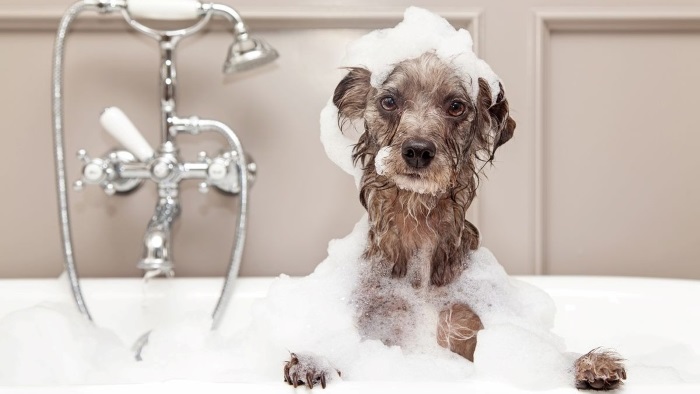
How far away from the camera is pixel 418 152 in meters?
0.79

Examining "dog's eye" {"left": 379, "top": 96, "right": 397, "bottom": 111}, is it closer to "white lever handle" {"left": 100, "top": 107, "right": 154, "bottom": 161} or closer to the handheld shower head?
the handheld shower head

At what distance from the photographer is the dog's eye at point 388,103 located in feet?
2.77

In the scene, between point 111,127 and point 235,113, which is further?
point 235,113

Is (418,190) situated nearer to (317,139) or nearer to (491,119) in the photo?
(491,119)

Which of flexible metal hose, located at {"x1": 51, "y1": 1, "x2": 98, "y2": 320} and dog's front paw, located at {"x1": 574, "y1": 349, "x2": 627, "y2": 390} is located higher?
flexible metal hose, located at {"x1": 51, "y1": 1, "x2": 98, "y2": 320}

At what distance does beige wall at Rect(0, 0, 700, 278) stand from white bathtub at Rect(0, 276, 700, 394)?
21cm

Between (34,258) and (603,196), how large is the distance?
1.34 meters

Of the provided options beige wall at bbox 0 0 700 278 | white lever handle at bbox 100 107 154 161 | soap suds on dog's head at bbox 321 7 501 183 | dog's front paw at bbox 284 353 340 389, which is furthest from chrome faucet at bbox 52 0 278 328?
dog's front paw at bbox 284 353 340 389

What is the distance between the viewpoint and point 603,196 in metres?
1.65

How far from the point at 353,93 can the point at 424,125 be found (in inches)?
4.8

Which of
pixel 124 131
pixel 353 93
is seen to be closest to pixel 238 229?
pixel 124 131

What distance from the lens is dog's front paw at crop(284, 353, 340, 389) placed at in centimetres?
79

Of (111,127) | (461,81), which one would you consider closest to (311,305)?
(461,81)

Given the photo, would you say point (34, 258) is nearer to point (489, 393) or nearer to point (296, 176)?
point (296, 176)
